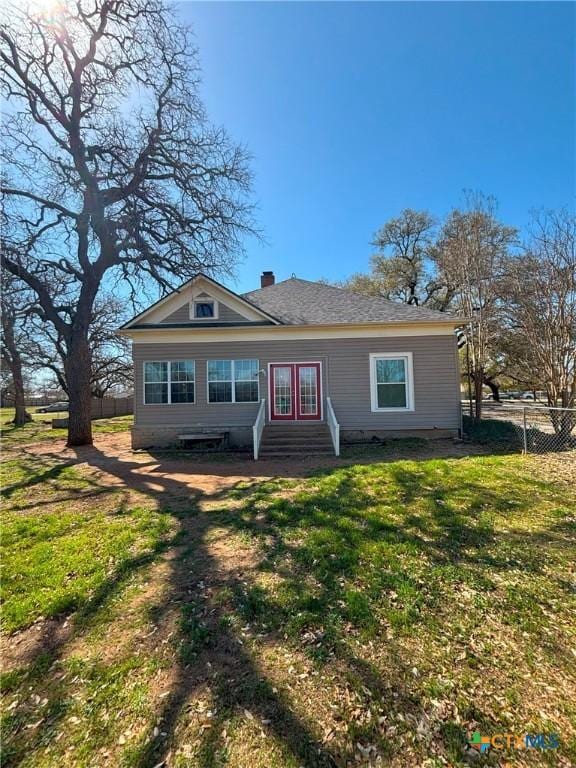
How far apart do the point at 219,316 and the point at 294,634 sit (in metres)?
10.4

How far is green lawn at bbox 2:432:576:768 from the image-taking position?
1999 millimetres

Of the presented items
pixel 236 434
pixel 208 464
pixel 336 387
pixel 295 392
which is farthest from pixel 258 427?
pixel 336 387

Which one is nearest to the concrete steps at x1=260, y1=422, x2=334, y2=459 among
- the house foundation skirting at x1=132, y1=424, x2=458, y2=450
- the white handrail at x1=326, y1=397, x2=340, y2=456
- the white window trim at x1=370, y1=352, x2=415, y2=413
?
the white handrail at x1=326, y1=397, x2=340, y2=456

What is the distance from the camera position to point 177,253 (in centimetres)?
1251

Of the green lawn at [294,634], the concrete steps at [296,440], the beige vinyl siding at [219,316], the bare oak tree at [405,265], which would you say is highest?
the bare oak tree at [405,265]

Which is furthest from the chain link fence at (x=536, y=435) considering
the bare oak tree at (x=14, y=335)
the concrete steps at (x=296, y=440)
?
the bare oak tree at (x=14, y=335)

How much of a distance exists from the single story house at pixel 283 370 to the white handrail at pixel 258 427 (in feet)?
0.56

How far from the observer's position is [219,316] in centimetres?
1199

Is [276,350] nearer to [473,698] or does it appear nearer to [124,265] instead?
[124,265]

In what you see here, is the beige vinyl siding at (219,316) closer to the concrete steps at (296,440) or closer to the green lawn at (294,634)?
the concrete steps at (296,440)

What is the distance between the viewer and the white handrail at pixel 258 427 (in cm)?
976

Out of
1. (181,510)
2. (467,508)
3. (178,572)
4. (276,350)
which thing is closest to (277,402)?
(276,350)

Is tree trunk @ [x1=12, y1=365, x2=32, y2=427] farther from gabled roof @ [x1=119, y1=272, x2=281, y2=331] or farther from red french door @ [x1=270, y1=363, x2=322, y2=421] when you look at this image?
red french door @ [x1=270, y1=363, x2=322, y2=421]

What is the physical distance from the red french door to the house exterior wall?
0.78 feet
